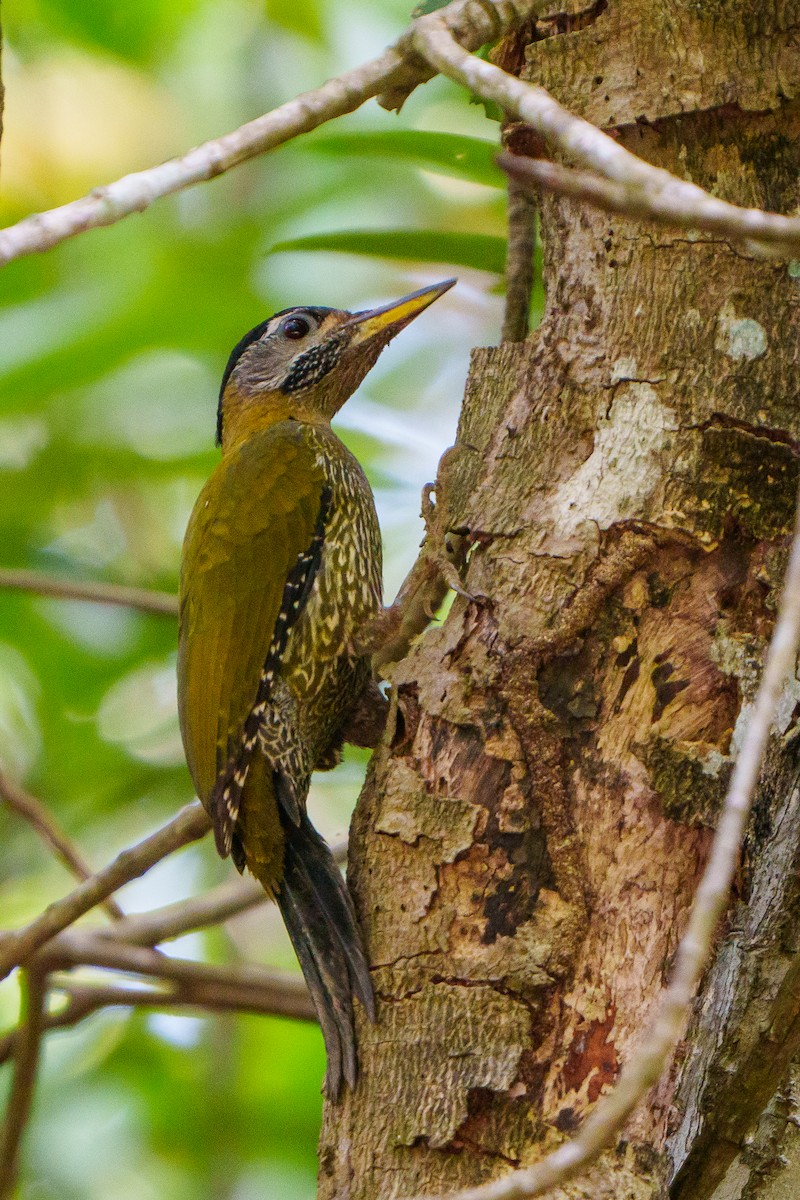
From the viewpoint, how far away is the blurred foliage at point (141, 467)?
3.60 m

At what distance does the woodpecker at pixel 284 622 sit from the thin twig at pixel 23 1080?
47cm

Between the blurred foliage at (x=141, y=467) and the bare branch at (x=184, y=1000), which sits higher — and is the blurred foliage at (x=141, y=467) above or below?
above

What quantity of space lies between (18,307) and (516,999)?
2.49 metres

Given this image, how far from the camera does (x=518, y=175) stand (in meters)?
1.08

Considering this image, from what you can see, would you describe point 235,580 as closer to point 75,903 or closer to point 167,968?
point 75,903

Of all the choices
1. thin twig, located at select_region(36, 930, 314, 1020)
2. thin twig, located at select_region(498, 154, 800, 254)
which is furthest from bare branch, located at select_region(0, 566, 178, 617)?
thin twig, located at select_region(498, 154, 800, 254)

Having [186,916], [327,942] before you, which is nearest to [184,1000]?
[327,942]

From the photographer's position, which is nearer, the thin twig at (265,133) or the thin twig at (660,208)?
the thin twig at (660,208)

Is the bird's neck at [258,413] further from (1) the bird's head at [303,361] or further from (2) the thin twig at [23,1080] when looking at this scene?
(2) the thin twig at [23,1080]

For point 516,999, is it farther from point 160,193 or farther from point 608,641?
point 160,193

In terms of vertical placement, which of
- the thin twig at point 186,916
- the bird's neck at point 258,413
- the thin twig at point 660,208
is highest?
the bird's neck at point 258,413

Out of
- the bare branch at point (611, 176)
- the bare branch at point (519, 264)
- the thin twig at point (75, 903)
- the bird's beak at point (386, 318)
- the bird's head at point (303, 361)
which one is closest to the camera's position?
the bare branch at point (611, 176)

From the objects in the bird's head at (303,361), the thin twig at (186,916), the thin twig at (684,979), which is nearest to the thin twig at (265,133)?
the thin twig at (684,979)

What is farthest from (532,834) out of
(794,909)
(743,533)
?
(743,533)
